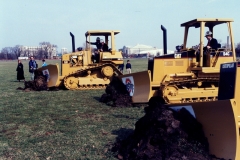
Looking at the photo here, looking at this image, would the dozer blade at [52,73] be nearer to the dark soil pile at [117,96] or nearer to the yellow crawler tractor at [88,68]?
the yellow crawler tractor at [88,68]

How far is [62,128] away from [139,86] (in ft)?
11.7

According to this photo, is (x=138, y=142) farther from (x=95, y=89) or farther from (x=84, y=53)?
(x=84, y=53)

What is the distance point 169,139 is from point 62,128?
136 inches

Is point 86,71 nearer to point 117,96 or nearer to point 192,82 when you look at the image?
point 117,96

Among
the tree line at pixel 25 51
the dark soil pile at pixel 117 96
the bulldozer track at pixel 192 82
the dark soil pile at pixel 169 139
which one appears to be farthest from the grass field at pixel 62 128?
the tree line at pixel 25 51

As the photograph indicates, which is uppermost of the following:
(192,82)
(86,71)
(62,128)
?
(86,71)

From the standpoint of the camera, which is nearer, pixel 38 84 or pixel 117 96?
pixel 117 96

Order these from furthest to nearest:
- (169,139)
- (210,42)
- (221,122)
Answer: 1. (210,42)
2. (169,139)
3. (221,122)

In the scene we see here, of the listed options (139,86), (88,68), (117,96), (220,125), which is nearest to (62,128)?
(117,96)

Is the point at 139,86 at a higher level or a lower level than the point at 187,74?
lower

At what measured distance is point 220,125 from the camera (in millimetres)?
4977

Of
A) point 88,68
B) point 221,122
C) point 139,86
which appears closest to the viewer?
point 221,122

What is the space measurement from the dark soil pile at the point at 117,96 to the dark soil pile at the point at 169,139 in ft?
16.0

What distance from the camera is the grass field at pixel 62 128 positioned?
6.08 metres
